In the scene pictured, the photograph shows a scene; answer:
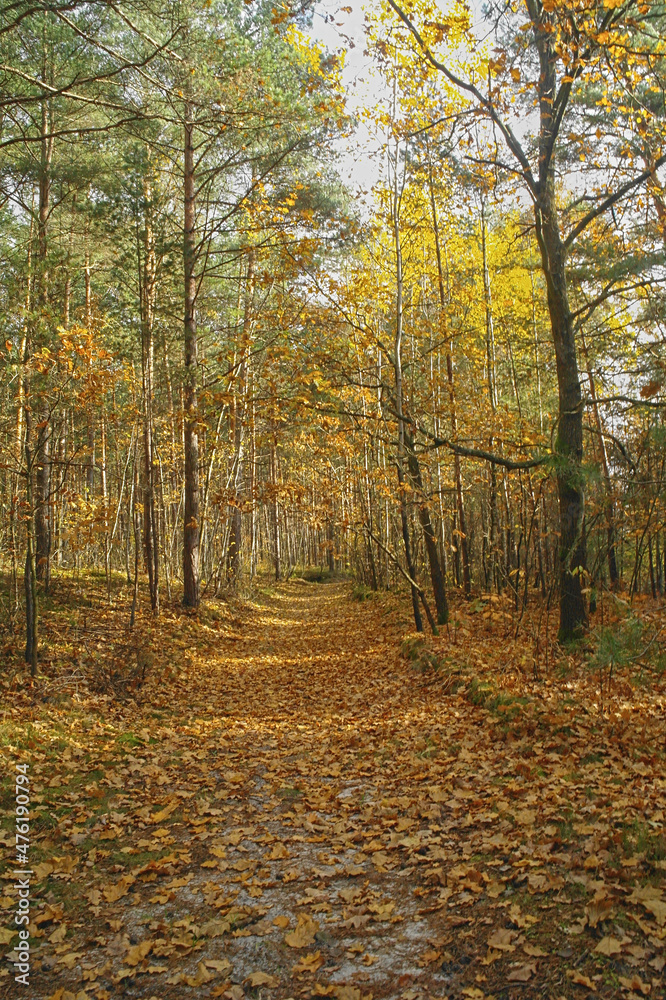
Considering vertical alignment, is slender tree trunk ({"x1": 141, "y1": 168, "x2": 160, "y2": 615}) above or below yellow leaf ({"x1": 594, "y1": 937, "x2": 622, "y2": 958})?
above

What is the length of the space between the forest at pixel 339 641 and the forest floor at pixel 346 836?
24 mm

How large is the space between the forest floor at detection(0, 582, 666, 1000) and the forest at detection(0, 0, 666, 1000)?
0.02 metres

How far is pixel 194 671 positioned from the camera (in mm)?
9984

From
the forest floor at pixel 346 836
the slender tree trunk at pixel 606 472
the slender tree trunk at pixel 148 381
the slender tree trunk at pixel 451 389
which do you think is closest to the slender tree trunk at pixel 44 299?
the slender tree trunk at pixel 148 381

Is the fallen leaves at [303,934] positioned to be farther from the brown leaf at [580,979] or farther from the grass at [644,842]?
the grass at [644,842]

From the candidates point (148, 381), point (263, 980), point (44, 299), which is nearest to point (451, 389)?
point (148, 381)

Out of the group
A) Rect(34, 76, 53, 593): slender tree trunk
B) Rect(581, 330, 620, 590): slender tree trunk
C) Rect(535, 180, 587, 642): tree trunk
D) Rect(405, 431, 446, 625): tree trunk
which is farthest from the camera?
Rect(405, 431, 446, 625): tree trunk

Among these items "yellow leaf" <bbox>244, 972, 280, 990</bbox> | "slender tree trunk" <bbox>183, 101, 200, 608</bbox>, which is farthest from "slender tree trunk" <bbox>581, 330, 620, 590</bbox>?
"slender tree trunk" <bbox>183, 101, 200, 608</bbox>

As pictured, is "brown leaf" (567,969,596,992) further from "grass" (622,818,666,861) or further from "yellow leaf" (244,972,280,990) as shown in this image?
"yellow leaf" (244,972,280,990)

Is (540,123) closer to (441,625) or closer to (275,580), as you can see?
(441,625)

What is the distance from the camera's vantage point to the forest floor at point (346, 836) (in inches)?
116

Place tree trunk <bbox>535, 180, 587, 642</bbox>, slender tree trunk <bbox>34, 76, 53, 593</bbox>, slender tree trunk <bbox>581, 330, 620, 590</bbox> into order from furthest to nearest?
slender tree trunk <bbox>34, 76, 53, 593</bbox>, tree trunk <bbox>535, 180, 587, 642</bbox>, slender tree trunk <bbox>581, 330, 620, 590</bbox>

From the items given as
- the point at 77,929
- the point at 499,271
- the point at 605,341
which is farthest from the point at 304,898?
the point at 499,271

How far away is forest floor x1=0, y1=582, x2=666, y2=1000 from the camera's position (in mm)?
2955
